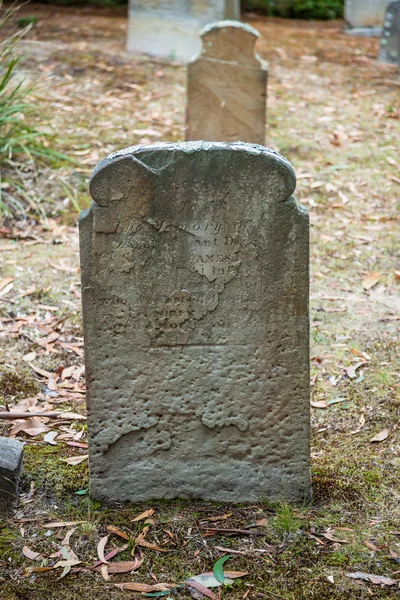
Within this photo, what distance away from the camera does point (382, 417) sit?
4258mm

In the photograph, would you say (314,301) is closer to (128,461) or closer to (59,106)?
(128,461)

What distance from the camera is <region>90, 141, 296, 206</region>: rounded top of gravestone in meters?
3.12

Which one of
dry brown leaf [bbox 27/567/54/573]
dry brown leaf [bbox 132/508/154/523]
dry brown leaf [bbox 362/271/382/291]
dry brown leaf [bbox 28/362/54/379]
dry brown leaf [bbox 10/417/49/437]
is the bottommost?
dry brown leaf [bbox 362/271/382/291]

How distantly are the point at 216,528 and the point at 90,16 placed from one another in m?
12.0

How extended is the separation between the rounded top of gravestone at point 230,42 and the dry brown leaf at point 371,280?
256 centimetres

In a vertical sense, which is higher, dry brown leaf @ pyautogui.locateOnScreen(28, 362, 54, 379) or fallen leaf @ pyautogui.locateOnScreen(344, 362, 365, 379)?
fallen leaf @ pyautogui.locateOnScreen(344, 362, 365, 379)

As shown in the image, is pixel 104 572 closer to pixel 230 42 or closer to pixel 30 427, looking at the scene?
pixel 30 427

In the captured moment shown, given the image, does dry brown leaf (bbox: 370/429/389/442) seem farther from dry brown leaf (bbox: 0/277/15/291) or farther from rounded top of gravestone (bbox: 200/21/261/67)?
rounded top of gravestone (bbox: 200/21/261/67)

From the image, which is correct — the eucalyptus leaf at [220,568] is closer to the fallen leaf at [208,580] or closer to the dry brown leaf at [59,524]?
the fallen leaf at [208,580]

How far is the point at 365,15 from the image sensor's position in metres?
13.7

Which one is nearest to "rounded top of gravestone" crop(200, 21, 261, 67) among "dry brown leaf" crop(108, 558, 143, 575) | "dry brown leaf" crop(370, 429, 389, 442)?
"dry brown leaf" crop(370, 429, 389, 442)

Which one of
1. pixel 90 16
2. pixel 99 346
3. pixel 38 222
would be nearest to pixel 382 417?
pixel 99 346

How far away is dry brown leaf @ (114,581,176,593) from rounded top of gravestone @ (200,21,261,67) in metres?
5.51

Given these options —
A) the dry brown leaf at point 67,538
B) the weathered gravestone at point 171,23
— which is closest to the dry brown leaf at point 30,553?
the dry brown leaf at point 67,538
